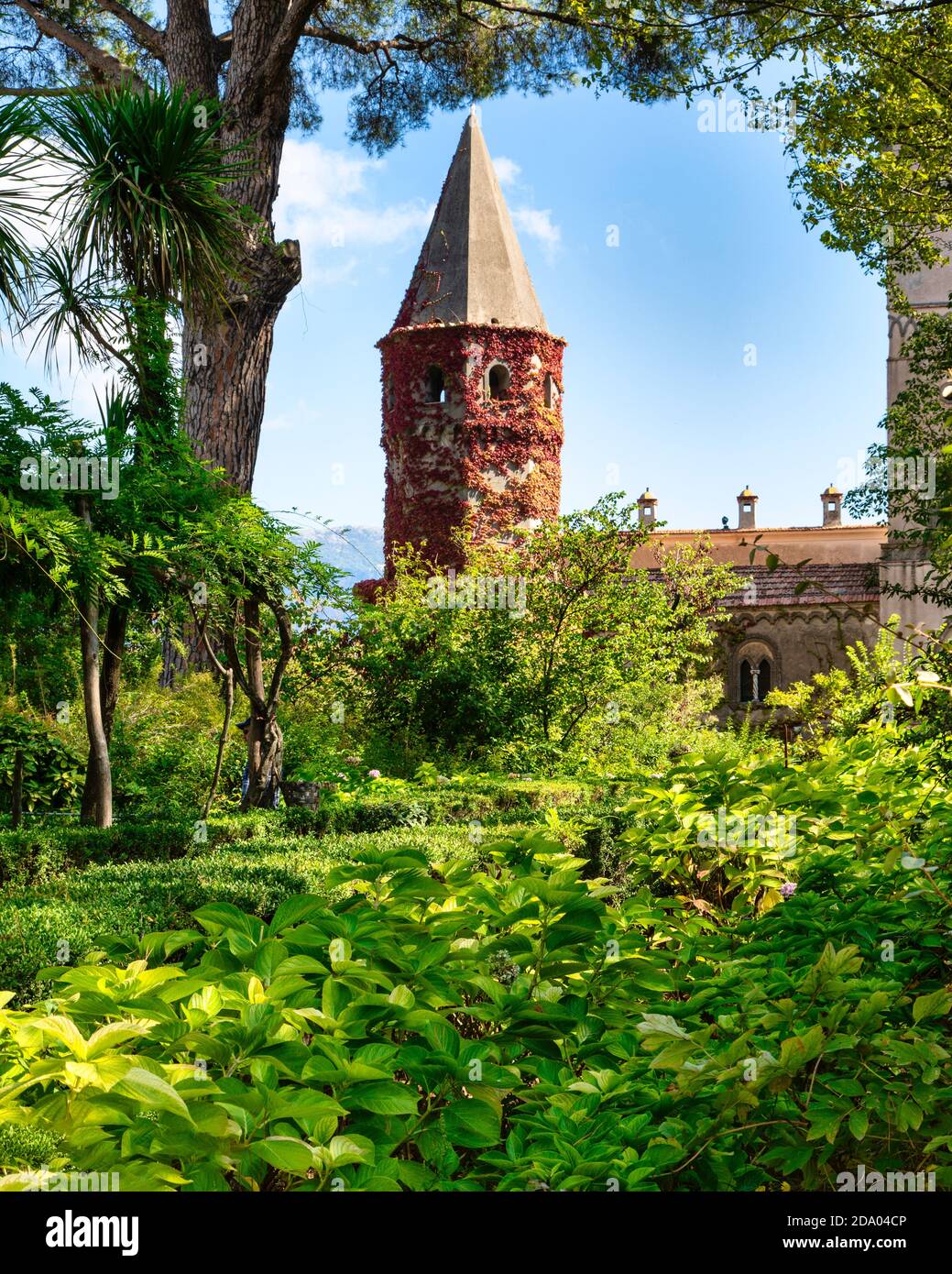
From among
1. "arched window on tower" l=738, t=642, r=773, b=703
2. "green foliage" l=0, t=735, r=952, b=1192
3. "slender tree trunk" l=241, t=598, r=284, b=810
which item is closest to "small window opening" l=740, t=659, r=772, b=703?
"arched window on tower" l=738, t=642, r=773, b=703

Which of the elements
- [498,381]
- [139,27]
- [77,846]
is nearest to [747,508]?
[498,381]

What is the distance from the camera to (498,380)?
82.4 feet

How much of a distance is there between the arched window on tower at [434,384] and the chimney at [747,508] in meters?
14.7

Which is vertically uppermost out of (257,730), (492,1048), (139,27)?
(139,27)

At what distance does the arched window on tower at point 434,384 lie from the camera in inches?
985

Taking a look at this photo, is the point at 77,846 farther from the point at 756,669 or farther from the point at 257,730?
the point at 756,669

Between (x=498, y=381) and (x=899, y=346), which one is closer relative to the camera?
(x=899, y=346)

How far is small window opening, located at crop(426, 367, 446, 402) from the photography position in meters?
25.0

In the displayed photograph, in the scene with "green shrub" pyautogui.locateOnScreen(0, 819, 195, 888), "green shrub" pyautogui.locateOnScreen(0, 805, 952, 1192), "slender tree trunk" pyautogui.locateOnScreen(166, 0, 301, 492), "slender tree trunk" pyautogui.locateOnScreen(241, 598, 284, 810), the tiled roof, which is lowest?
"green shrub" pyautogui.locateOnScreen(0, 819, 195, 888)

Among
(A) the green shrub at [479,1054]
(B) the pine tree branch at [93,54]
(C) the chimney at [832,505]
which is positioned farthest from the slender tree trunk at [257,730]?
(C) the chimney at [832,505]

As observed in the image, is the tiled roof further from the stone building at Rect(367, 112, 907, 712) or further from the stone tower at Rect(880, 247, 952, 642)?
the stone tower at Rect(880, 247, 952, 642)

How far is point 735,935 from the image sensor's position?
10.8 feet

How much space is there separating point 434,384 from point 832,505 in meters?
15.6

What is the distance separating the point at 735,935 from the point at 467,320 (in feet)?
74.8
